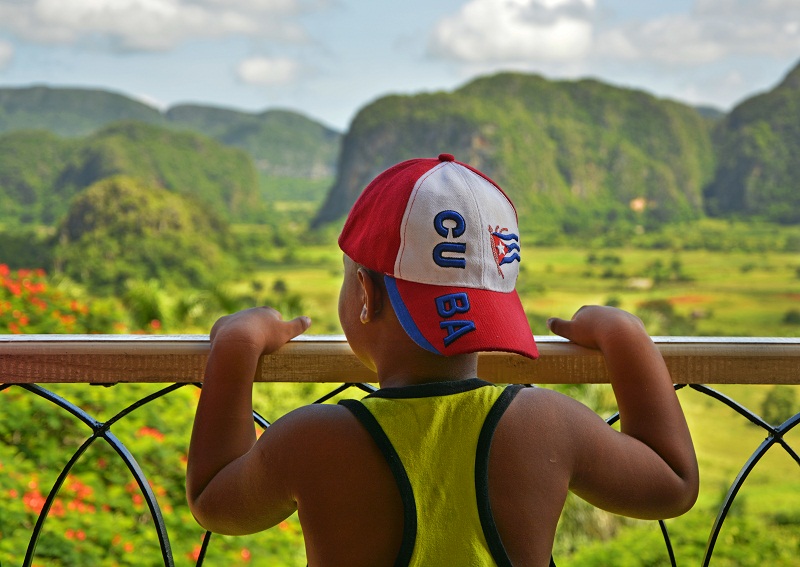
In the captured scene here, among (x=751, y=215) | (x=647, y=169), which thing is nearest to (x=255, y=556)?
(x=751, y=215)

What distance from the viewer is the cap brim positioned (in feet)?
2.31

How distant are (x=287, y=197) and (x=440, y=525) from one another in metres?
75.4

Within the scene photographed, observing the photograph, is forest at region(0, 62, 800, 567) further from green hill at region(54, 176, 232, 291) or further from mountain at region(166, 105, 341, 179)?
mountain at region(166, 105, 341, 179)

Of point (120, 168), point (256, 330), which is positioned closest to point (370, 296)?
point (256, 330)

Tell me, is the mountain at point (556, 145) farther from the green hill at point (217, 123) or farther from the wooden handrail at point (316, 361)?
the wooden handrail at point (316, 361)

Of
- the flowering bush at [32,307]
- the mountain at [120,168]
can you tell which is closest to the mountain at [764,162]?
the mountain at [120,168]

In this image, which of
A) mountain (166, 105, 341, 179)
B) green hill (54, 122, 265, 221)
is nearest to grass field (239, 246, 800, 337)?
green hill (54, 122, 265, 221)

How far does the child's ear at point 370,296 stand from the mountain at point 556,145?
58.6 meters

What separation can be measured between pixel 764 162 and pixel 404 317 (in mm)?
64858

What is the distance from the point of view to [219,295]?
13125 mm

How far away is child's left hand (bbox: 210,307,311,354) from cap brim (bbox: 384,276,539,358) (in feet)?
0.54

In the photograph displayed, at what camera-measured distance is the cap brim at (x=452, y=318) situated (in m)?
0.71

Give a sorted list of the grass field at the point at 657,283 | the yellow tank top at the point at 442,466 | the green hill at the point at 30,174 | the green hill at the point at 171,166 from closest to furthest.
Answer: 1. the yellow tank top at the point at 442,466
2. the grass field at the point at 657,283
3. the green hill at the point at 30,174
4. the green hill at the point at 171,166

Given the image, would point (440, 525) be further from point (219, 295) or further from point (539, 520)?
point (219, 295)
